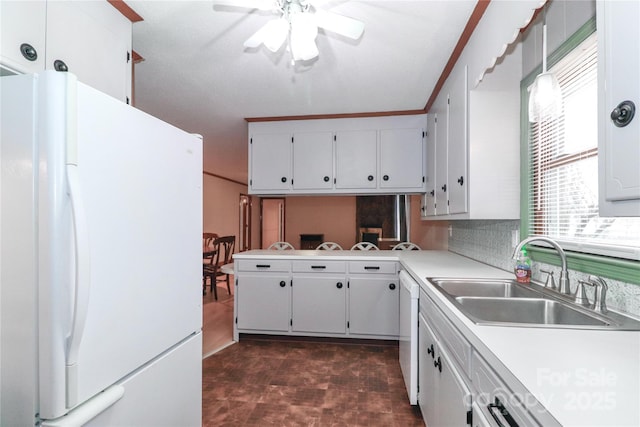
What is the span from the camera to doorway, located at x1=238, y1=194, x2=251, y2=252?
844 centimetres

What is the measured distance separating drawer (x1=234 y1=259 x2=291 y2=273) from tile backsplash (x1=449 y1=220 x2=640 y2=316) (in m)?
1.65

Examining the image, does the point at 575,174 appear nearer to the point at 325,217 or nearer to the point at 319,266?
the point at 319,266

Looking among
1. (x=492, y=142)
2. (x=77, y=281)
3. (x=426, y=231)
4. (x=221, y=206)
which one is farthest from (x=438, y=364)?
(x=221, y=206)

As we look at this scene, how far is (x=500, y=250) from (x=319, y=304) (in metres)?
1.63

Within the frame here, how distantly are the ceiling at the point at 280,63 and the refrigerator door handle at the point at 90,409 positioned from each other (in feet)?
5.51

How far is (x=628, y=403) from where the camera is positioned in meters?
0.59

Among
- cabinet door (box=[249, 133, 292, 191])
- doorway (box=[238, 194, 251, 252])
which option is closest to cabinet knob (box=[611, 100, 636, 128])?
cabinet door (box=[249, 133, 292, 191])

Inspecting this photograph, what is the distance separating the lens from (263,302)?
117 inches

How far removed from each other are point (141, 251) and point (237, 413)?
1369 mm

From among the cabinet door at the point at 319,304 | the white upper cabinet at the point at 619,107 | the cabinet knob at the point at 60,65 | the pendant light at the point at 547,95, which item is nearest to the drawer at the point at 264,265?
the cabinet door at the point at 319,304

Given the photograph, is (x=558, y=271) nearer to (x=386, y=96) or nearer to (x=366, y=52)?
(x=366, y=52)

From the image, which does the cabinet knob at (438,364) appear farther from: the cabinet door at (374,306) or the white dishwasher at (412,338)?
the cabinet door at (374,306)

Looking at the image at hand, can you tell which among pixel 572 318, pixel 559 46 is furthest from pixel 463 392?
pixel 559 46

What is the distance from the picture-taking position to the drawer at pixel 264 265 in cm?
296
